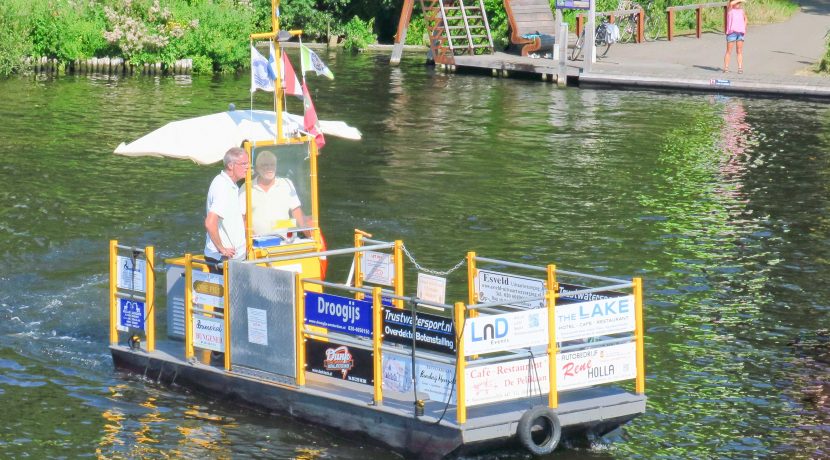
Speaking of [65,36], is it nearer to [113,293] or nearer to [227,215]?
[113,293]

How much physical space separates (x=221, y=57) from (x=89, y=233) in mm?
21822

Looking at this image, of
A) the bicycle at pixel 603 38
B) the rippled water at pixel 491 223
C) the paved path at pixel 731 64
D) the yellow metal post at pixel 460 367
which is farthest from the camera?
the bicycle at pixel 603 38

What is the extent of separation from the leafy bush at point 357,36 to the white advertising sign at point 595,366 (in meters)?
37.3

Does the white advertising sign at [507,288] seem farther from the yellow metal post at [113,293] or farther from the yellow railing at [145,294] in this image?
the yellow metal post at [113,293]

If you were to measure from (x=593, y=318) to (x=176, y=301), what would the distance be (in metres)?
4.26

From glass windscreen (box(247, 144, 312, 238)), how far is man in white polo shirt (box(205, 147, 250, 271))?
0.26 metres

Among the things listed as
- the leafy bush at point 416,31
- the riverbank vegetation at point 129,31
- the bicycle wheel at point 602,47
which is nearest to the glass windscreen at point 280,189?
the riverbank vegetation at point 129,31

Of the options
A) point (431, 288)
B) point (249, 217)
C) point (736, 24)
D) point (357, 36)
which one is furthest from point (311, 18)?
point (431, 288)

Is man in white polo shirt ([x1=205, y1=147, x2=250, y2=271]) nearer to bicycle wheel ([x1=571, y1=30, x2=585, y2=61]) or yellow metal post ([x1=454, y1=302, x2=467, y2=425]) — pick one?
yellow metal post ([x1=454, y1=302, x2=467, y2=425])

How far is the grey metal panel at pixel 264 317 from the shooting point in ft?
38.9

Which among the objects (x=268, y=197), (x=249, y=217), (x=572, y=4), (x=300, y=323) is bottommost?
(x=300, y=323)

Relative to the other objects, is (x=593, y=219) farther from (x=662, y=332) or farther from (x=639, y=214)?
(x=662, y=332)

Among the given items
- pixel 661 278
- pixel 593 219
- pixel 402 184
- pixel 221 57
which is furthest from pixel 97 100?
pixel 661 278

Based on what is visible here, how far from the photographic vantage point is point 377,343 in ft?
37.0
